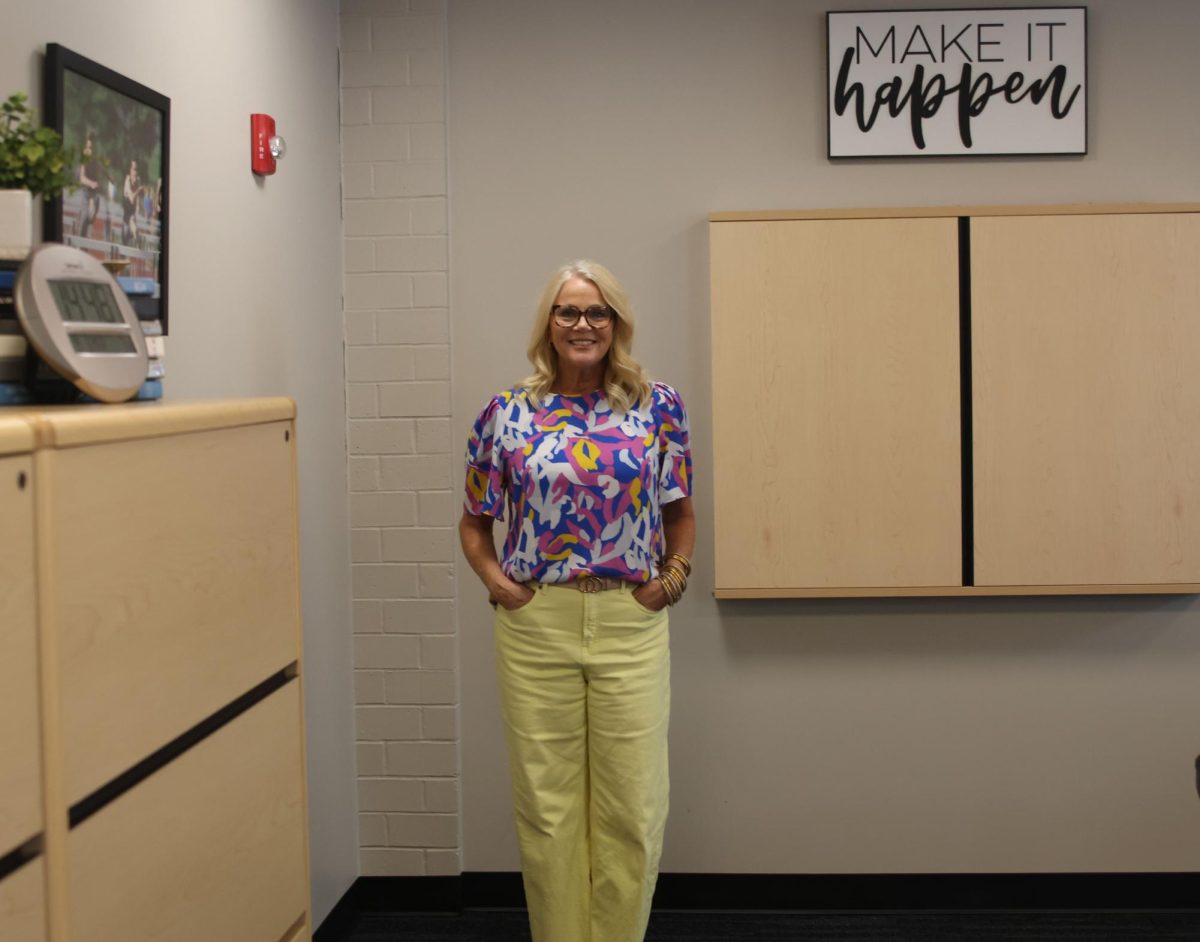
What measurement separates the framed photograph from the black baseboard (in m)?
1.88

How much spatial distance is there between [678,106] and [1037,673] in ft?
5.78

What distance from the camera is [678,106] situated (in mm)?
3438

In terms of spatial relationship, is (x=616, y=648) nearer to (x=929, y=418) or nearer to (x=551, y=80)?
(x=929, y=418)

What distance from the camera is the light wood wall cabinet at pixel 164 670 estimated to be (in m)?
1.28

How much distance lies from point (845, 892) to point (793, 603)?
2.61 feet

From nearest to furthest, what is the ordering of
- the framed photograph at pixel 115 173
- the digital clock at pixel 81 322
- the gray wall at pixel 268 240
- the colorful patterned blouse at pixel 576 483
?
the digital clock at pixel 81 322 → the framed photograph at pixel 115 173 → the gray wall at pixel 268 240 → the colorful patterned blouse at pixel 576 483

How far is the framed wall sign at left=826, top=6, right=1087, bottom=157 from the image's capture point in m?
3.35

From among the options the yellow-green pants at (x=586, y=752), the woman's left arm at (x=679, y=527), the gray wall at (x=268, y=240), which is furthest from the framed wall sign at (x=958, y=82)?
the yellow-green pants at (x=586, y=752)

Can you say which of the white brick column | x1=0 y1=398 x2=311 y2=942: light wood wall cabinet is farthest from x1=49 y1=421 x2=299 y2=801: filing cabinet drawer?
the white brick column

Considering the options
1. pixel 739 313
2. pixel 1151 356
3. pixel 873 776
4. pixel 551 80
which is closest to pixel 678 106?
pixel 551 80

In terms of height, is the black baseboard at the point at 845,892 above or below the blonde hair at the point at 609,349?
below

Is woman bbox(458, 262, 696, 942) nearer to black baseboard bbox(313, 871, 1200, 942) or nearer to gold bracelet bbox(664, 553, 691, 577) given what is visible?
gold bracelet bbox(664, 553, 691, 577)

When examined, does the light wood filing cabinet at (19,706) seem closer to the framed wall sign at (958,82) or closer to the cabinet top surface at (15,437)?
the cabinet top surface at (15,437)

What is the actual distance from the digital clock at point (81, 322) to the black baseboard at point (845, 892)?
2.18 metres
